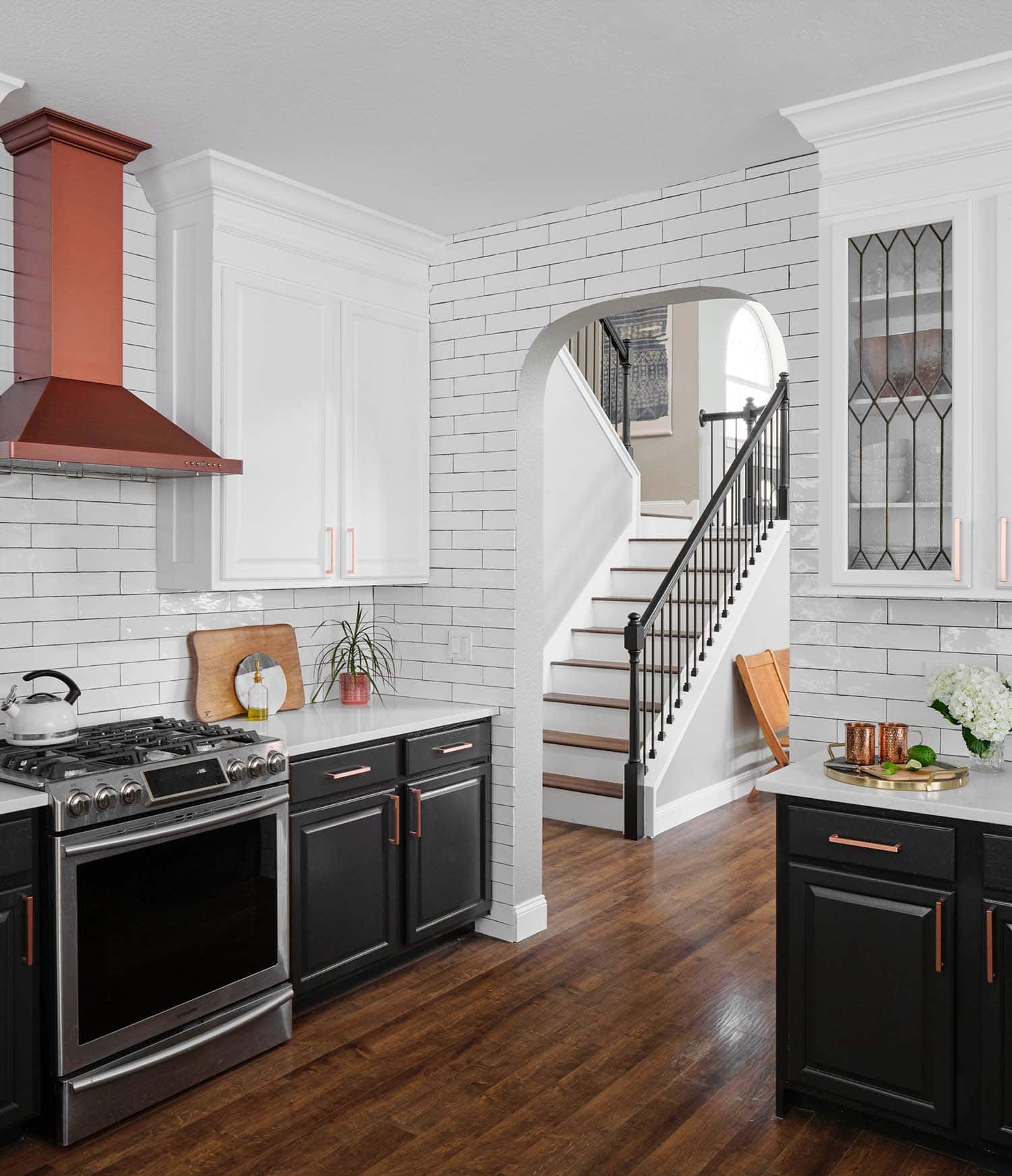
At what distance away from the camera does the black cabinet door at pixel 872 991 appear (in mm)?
2646

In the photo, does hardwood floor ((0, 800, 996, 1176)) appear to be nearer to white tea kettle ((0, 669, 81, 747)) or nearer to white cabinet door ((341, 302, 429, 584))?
white tea kettle ((0, 669, 81, 747))

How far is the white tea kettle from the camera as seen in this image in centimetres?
312

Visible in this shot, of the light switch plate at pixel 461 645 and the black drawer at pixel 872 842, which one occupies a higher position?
the light switch plate at pixel 461 645

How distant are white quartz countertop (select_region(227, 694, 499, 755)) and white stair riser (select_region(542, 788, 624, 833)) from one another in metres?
1.74

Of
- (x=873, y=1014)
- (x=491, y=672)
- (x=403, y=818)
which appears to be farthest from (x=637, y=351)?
(x=873, y=1014)

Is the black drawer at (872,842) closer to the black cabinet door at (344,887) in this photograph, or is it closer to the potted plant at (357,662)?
the black cabinet door at (344,887)

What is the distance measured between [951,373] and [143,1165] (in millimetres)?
3023

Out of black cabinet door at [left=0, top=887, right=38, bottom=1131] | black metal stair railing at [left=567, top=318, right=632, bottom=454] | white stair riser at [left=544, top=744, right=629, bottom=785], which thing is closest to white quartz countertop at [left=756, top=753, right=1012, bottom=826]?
black cabinet door at [left=0, top=887, right=38, bottom=1131]

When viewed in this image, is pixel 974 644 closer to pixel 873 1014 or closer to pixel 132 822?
pixel 873 1014

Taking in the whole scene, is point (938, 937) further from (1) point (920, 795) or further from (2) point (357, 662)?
(2) point (357, 662)

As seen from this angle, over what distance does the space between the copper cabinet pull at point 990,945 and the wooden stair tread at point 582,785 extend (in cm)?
324

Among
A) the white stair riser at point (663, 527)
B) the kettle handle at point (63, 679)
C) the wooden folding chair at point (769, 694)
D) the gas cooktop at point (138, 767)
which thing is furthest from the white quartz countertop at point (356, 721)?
the white stair riser at point (663, 527)

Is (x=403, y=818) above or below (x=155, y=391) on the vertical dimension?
below

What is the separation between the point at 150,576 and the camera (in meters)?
3.71
